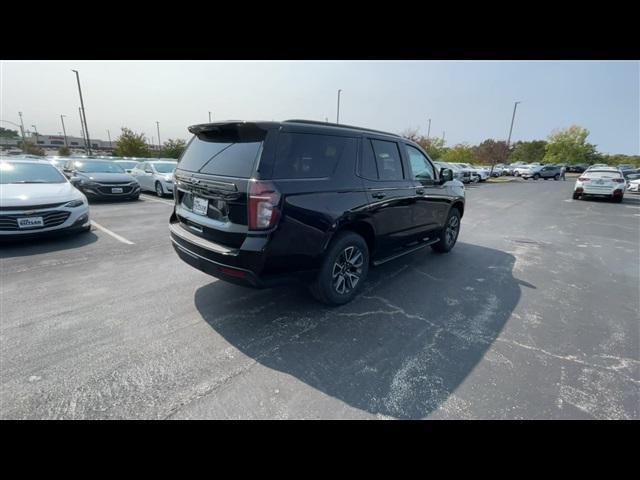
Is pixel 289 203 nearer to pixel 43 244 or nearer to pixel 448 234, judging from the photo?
pixel 448 234

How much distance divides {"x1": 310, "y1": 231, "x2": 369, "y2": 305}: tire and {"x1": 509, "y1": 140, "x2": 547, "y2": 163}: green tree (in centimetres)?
7942

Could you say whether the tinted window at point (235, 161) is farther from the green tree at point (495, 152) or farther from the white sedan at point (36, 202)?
the green tree at point (495, 152)

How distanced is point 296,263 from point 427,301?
5.95ft

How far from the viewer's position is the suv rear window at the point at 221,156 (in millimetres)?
2719

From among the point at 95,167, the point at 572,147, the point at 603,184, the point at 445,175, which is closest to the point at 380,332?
the point at 445,175

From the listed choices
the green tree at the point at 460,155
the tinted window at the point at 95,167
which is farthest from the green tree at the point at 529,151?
the tinted window at the point at 95,167

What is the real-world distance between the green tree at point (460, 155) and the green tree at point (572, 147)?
27.3 m

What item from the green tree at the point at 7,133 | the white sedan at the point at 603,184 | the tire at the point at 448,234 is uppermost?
the green tree at the point at 7,133

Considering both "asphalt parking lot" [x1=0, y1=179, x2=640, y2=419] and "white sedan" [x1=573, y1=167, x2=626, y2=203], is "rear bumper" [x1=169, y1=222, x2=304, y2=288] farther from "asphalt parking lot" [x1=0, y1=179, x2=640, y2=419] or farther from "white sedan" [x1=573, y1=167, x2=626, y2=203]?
"white sedan" [x1=573, y1=167, x2=626, y2=203]

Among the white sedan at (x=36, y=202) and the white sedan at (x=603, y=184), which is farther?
the white sedan at (x=603, y=184)

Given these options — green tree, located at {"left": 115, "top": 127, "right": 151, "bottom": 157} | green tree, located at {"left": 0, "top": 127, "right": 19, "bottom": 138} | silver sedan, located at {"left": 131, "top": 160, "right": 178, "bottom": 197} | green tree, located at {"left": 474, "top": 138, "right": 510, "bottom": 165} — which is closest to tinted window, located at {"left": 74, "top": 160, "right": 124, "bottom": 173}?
silver sedan, located at {"left": 131, "top": 160, "right": 178, "bottom": 197}

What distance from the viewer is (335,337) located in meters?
2.84
